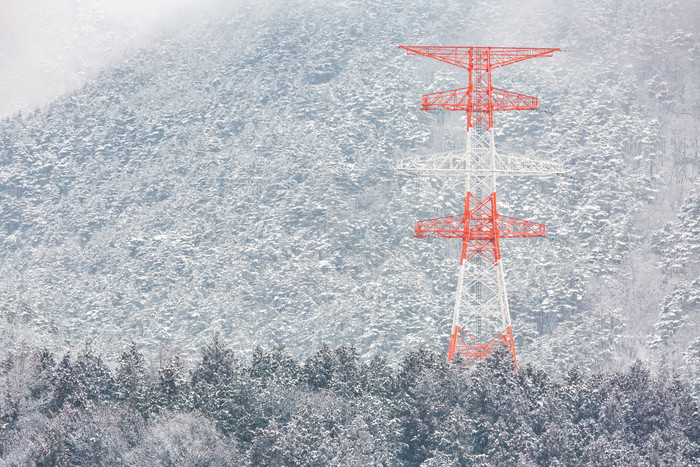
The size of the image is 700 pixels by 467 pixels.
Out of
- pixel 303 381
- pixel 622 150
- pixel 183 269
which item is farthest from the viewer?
pixel 622 150

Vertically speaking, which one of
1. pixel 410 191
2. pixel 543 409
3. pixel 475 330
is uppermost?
pixel 543 409

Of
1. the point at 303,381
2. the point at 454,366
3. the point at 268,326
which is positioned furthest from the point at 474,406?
the point at 268,326

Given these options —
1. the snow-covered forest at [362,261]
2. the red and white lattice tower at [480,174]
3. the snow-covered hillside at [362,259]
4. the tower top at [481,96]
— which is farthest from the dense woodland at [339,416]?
the snow-covered hillside at [362,259]

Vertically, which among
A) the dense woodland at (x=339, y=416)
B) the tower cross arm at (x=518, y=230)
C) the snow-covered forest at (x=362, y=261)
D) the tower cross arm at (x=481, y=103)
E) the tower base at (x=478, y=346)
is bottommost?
the snow-covered forest at (x=362, y=261)

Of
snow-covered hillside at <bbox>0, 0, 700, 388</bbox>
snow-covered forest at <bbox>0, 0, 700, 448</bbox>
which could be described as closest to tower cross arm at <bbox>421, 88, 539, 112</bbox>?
snow-covered forest at <bbox>0, 0, 700, 448</bbox>

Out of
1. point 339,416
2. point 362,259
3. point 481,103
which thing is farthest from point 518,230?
point 362,259

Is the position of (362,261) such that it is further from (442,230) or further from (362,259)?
(442,230)

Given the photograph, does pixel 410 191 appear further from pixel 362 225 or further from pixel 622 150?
pixel 622 150

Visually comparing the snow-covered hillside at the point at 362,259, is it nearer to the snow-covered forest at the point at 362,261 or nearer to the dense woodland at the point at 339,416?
the snow-covered forest at the point at 362,261

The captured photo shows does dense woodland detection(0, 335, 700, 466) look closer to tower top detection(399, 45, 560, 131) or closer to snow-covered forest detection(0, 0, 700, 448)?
tower top detection(399, 45, 560, 131)
